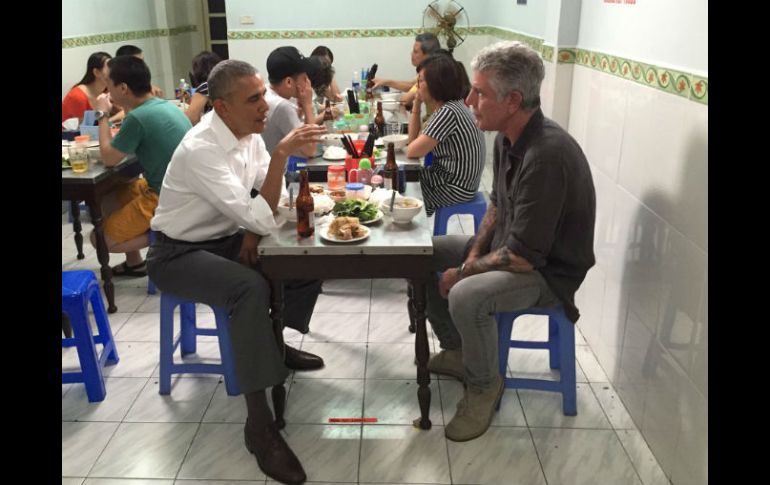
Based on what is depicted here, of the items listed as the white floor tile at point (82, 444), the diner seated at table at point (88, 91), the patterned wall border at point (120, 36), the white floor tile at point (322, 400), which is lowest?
the white floor tile at point (82, 444)

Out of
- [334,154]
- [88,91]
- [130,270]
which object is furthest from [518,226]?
[88,91]

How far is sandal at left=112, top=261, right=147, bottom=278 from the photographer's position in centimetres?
364

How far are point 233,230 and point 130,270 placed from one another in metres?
1.62

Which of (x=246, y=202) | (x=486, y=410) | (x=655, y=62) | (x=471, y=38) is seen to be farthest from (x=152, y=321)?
(x=471, y=38)

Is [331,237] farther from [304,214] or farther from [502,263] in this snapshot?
[502,263]

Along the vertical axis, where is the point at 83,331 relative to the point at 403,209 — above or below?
below

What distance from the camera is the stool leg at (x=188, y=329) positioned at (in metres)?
2.69

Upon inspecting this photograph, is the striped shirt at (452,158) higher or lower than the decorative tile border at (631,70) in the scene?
lower

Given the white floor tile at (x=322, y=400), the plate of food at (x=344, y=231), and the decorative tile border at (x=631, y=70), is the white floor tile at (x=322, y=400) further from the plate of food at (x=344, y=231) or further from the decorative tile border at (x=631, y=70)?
the decorative tile border at (x=631, y=70)

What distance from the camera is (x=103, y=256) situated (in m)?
3.18

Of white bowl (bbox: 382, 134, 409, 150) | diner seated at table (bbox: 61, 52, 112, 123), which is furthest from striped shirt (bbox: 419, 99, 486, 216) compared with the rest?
diner seated at table (bbox: 61, 52, 112, 123)

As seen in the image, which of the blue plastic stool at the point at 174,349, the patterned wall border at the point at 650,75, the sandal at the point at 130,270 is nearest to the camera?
the patterned wall border at the point at 650,75

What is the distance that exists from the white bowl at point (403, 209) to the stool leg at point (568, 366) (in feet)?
2.21

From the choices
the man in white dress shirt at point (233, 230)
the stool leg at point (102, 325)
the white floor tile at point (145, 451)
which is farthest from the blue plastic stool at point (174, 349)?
the stool leg at point (102, 325)
